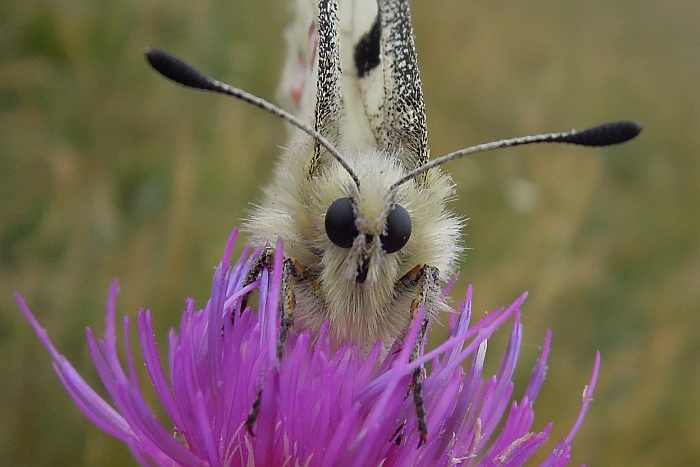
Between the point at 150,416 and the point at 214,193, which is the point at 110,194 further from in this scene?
the point at 150,416

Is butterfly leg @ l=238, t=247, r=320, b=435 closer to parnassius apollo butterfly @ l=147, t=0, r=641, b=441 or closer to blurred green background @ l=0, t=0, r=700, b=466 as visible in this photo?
parnassius apollo butterfly @ l=147, t=0, r=641, b=441

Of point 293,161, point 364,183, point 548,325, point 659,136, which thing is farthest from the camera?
point 659,136

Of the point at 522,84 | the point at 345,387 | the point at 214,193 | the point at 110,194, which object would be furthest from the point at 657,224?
the point at 345,387

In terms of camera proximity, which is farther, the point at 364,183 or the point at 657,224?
the point at 657,224

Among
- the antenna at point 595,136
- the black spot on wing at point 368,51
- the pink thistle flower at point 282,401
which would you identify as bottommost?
the pink thistle flower at point 282,401

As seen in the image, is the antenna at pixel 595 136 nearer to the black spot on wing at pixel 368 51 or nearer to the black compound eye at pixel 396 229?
the black compound eye at pixel 396 229

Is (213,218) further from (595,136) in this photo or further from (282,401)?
(595,136)

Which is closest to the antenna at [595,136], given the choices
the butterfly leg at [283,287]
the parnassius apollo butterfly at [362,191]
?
the parnassius apollo butterfly at [362,191]
